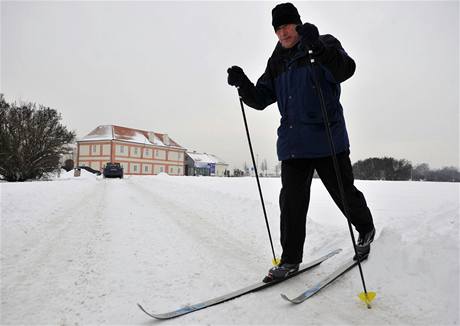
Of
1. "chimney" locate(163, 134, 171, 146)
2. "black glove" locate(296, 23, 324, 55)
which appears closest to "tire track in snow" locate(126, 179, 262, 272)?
"black glove" locate(296, 23, 324, 55)

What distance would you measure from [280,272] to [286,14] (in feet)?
7.34

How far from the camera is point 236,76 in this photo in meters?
2.77

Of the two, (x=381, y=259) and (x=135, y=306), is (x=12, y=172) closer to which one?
(x=135, y=306)

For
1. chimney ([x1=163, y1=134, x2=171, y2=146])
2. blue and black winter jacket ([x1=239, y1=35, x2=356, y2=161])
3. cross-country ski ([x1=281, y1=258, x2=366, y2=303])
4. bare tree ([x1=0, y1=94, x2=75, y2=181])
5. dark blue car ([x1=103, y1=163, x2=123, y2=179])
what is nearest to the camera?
cross-country ski ([x1=281, y1=258, x2=366, y2=303])

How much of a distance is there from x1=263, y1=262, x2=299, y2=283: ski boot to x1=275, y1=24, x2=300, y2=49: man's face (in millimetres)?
1996

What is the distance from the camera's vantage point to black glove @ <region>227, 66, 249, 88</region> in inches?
109

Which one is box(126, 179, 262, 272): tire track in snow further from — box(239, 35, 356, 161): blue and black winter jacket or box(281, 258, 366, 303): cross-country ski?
box(239, 35, 356, 161): blue and black winter jacket

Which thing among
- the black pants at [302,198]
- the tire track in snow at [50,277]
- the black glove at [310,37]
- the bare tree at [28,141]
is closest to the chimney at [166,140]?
the bare tree at [28,141]

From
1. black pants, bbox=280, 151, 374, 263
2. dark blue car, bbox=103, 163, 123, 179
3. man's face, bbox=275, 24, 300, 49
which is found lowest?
black pants, bbox=280, 151, 374, 263

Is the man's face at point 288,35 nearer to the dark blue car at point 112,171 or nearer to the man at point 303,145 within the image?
the man at point 303,145

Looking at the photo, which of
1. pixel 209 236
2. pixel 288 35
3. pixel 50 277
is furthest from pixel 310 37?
pixel 50 277

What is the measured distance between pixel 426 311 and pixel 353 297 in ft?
1.42

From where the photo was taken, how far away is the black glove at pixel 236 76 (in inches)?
109

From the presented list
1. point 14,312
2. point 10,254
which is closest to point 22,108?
point 10,254
